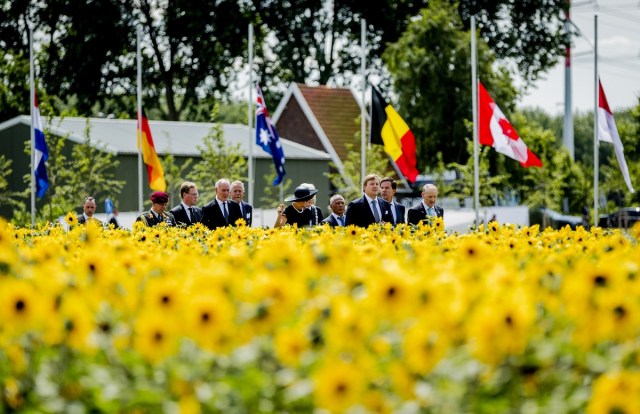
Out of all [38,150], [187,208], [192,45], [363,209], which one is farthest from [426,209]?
[192,45]

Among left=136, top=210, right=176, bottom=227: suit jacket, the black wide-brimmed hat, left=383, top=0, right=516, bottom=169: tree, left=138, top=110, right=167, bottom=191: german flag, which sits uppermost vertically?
left=383, top=0, right=516, bottom=169: tree

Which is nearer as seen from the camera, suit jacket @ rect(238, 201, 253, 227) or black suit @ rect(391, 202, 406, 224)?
black suit @ rect(391, 202, 406, 224)

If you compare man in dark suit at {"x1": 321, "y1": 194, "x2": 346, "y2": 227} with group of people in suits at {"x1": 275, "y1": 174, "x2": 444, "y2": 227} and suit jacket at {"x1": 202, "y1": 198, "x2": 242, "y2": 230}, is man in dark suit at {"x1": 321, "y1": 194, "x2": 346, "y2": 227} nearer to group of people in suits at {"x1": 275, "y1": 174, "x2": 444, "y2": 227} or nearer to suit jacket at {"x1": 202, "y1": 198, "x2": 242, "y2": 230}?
group of people in suits at {"x1": 275, "y1": 174, "x2": 444, "y2": 227}

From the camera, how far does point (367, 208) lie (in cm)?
1294

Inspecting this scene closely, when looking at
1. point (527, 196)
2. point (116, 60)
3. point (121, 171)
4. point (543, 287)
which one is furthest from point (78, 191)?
point (543, 287)

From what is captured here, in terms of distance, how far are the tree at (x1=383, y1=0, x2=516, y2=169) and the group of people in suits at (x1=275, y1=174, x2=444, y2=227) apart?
86.6ft

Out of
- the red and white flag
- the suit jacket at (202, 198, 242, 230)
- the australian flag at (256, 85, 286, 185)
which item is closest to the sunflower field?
the suit jacket at (202, 198, 242, 230)

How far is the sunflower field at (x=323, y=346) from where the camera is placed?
3.64m

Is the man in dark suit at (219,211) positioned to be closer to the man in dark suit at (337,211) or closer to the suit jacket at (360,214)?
the man in dark suit at (337,211)

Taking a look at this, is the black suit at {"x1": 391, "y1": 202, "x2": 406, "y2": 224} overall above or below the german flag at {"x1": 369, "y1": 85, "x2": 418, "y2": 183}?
below

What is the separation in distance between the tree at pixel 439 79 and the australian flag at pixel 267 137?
1838 centimetres

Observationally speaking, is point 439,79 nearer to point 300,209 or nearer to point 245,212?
point 245,212

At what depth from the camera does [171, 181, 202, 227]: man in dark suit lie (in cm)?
1365

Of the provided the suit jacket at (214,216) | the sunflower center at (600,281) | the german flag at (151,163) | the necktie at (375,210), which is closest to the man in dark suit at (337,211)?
the necktie at (375,210)
